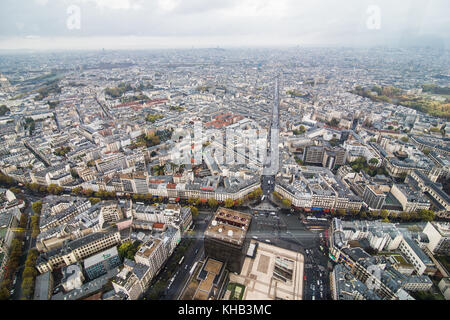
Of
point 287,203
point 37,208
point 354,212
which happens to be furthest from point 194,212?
point 354,212

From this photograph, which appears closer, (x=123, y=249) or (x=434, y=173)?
(x=123, y=249)

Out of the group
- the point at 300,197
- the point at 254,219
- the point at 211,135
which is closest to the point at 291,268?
the point at 254,219

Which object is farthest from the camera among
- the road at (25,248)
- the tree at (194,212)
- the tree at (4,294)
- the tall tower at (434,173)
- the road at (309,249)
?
the tall tower at (434,173)

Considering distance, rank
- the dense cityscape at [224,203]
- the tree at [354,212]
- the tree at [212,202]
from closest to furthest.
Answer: the dense cityscape at [224,203], the tree at [354,212], the tree at [212,202]

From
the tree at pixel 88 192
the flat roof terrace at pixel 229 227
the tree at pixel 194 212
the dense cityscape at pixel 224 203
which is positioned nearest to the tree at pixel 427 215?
the dense cityscape at pixel 224 203

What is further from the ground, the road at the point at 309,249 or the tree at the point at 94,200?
the tree at the point at 94,200

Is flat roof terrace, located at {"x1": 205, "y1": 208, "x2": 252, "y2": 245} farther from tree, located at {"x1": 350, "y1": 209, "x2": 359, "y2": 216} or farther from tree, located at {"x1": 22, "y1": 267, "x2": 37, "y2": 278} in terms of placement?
tree, located at {"x1": 22, "y1": 267, "x2": 37, "y2": 278}

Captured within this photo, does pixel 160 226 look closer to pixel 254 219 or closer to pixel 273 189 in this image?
pixel 254 219

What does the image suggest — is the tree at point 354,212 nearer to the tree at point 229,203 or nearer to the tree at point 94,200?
the tree at point 229,203

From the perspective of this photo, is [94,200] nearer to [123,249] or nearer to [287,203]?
[123,249]
